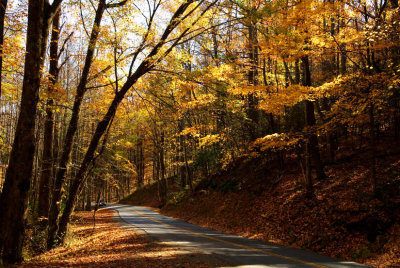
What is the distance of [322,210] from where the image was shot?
980 centimetres

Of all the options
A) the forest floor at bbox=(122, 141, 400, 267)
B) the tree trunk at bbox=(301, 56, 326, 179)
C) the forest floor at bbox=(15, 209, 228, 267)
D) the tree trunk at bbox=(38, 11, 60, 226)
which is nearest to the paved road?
the forest floor at bbox=(15, 209, 228, 267)

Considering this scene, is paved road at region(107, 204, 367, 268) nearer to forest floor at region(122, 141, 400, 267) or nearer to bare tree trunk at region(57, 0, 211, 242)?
forest floor at region(122, 141, 400, 267)

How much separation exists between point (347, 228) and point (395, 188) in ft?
6.66

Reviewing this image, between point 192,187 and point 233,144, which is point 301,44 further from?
point 192,187

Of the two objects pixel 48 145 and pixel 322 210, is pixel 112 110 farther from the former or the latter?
pixel 322 210

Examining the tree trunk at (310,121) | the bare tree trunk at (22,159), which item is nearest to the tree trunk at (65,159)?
the bare tree trunk at (22,159)

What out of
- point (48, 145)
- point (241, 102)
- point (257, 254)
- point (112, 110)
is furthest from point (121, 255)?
point (241, 102)

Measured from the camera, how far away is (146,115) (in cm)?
1858

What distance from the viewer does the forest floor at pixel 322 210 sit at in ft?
24.8

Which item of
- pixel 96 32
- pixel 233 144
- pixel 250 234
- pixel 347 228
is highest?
pixel 96 32

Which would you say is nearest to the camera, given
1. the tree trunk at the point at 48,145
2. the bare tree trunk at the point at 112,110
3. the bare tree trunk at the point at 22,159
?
the bare tree trunk at the point at 22,159

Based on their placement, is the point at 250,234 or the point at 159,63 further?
the point at 250,234

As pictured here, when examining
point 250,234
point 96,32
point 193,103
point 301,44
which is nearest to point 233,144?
point 193,103

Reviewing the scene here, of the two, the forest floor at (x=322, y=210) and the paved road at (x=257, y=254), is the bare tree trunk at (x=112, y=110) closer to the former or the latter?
the paved road at (x=257, y=254)
